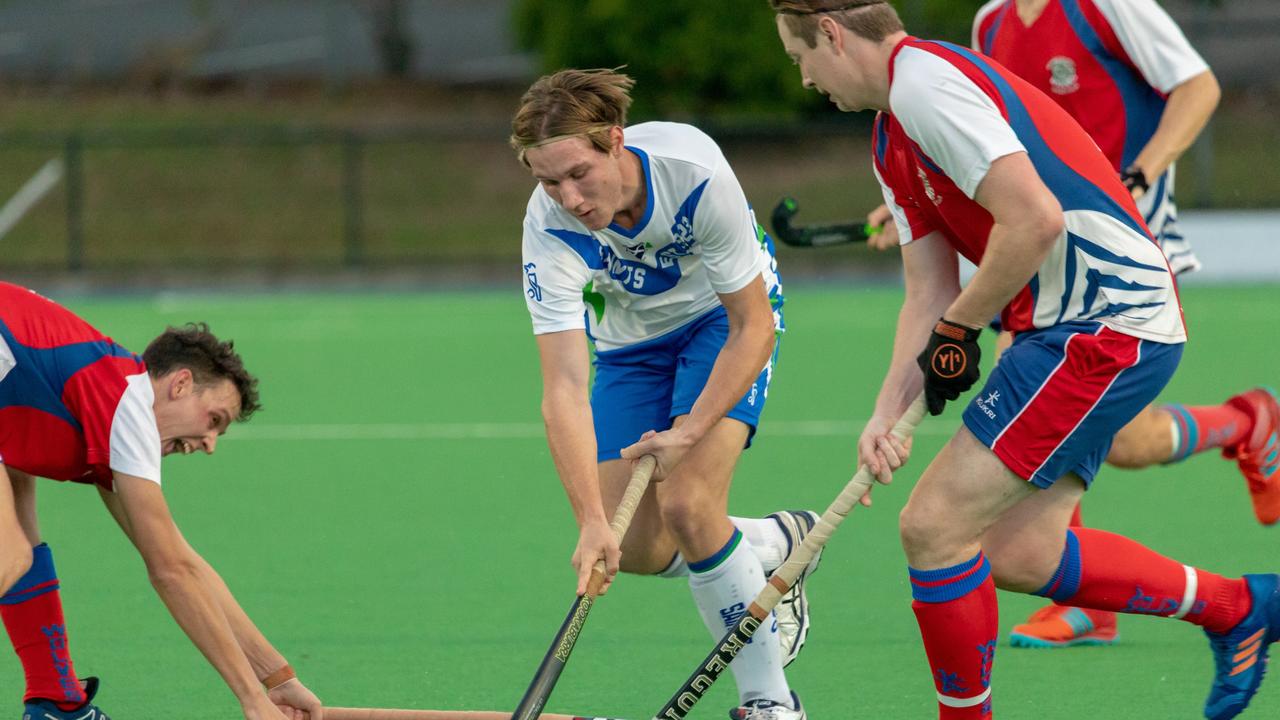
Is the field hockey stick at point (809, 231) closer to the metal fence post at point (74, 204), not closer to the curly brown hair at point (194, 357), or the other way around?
the curly brown hair at point (194, 357)

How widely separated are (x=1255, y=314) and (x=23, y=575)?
9423mm

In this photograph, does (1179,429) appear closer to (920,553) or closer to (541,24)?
(920,553)

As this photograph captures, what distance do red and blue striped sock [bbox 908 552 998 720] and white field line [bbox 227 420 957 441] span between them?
395 cm

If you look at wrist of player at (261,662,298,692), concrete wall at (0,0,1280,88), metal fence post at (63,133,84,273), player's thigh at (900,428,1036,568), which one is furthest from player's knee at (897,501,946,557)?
concrete wall at (0,0,1280,88)

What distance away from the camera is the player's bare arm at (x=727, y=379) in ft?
11.9

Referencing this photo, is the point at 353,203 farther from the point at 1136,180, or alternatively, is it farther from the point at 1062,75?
the point at 1136,180

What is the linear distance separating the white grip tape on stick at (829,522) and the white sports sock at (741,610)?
0.23 meters

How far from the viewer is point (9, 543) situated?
10.7 ft

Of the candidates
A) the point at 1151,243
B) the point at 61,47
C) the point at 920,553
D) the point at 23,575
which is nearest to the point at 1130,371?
the point at 1151,243

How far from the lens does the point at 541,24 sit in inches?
715

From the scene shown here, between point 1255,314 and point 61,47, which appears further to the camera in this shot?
point 61,47

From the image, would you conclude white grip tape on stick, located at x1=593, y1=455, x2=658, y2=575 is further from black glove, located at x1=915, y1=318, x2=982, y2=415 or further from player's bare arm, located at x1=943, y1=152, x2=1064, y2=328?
player's bare arm, located at x1=943, y1=152, x2=1064, y2=328

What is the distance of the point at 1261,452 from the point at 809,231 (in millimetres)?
1453

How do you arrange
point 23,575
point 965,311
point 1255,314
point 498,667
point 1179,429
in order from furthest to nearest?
1. point 1255,314
2. point 1179,429
3. point 498,667
4. point 23,575
5. point 965,311
